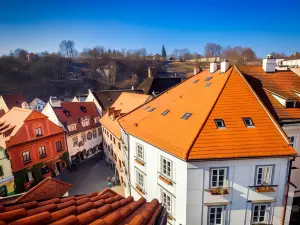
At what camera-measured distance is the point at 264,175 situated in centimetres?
1132

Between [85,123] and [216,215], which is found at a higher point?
[85,123]

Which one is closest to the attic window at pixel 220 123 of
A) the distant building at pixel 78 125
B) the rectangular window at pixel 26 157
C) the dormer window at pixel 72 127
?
the rectangular window at pixel 26 157

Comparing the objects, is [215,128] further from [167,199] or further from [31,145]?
[31,145]

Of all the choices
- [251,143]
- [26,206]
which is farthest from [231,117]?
[26,206]

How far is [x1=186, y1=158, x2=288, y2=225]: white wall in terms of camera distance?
Result: 11.0m

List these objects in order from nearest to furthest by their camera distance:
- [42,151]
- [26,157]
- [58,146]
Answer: [26,157] < [42,151] < [58,146]

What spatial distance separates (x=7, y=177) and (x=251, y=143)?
21933mm

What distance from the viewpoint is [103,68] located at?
304ft

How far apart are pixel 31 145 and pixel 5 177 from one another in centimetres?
391

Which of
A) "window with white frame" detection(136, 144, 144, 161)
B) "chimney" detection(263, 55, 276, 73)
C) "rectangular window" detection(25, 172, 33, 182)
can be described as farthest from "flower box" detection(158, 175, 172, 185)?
"rectangular window" detection(25, 172, 33, 182)

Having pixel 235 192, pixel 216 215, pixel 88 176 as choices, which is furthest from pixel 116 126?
pixel 235 192

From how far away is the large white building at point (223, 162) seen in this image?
10.9m

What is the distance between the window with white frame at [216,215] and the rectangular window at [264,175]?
2.66 metres

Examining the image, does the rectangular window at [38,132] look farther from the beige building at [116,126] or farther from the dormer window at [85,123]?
the beige building at [116,126]
